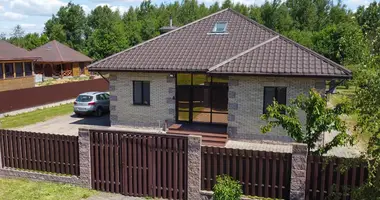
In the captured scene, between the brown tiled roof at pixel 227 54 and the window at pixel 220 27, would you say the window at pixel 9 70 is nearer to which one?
the brown tiled roof at pixel 227 54

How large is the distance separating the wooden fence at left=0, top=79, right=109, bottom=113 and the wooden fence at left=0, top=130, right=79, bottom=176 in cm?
1304

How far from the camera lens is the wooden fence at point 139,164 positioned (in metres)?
8.95

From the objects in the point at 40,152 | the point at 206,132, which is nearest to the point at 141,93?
the point at 206,132

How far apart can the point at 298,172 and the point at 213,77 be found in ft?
28.8

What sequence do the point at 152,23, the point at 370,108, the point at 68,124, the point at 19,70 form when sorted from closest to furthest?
the point at 370,108
the point at 68,124
the point at 19,70
the point at 152,23

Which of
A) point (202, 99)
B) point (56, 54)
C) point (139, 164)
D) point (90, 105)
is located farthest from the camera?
point (56, 54)

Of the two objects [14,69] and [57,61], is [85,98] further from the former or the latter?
[57,61]

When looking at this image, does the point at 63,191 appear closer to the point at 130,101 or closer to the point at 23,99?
the point at 130,101

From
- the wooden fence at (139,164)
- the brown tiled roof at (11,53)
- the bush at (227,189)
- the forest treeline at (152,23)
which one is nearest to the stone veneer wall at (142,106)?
the wooden fence at (139,164)

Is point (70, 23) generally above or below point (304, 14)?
below

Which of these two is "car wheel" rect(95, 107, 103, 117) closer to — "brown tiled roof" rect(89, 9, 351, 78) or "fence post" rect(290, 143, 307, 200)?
"brown tiled roof" rect(89, 9, 351, 78)

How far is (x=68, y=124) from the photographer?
64.9ft

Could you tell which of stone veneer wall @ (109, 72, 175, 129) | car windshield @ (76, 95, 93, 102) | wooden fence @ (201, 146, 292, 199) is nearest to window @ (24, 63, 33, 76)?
car windshield @ (76, 95, 93, 102)

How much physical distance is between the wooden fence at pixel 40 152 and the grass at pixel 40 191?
0.47 m
